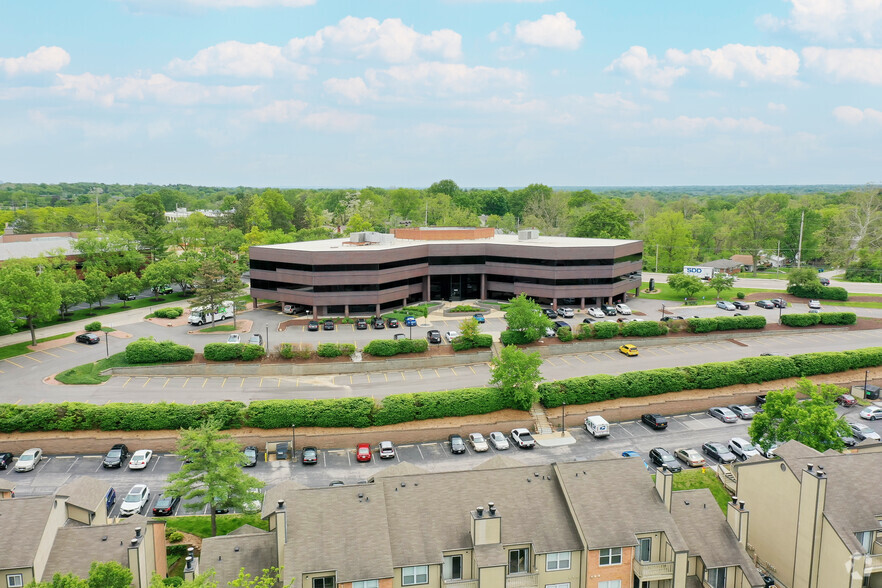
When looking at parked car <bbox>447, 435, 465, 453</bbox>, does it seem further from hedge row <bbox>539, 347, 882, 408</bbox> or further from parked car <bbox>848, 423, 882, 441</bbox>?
parked car <bbox>848, 423, 882, 441</bbox>

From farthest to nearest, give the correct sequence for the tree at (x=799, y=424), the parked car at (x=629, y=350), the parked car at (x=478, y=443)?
1. the parked car at (x=629, y=350)
2. the parked car at (x=478, y=443)
3. the tree at (x=799, y=424)

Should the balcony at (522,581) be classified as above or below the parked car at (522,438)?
above

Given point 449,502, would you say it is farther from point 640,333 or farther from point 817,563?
point 640,333

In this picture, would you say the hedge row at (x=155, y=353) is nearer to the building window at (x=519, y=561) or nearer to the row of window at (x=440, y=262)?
the row of window at (x=440, y=262)

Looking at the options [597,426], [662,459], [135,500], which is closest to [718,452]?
[662,459]

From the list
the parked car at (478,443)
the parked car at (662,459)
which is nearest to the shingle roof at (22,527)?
the parked car at (478,443)

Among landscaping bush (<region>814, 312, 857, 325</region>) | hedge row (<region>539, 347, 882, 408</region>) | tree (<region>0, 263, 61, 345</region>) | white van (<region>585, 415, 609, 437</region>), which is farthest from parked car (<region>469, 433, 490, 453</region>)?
landscaping bush (<region>814, 312, 857, 325</region>)

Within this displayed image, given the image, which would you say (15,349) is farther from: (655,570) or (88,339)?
(655,570)
